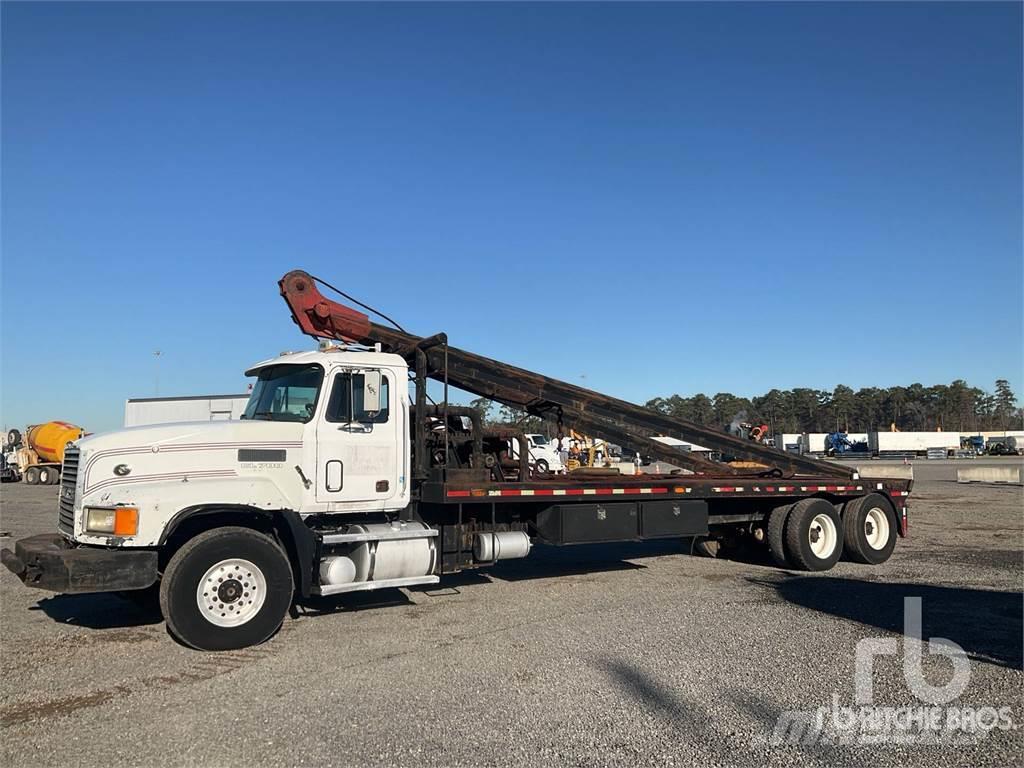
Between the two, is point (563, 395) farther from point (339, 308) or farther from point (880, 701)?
point (880, 701)

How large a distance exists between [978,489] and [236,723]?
28.5 meters

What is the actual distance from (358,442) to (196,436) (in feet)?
5.47

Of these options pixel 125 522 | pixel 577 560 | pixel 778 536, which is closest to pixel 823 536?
pixel 778 536

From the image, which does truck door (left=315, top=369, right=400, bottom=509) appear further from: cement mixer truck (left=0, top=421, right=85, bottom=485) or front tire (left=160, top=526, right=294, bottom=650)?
cement mixer truck (left=0, top=421, right=85, bottom=485)

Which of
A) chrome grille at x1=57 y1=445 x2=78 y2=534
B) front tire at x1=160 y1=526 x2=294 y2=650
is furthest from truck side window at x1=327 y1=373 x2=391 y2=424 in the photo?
chrome grille at x1=57 y1=445 x2=78 y2=534

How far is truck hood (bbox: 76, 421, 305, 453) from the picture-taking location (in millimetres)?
7246

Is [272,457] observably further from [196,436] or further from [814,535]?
[814,535]

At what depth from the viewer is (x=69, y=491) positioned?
7484 mm

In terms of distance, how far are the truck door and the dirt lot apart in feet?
4.51

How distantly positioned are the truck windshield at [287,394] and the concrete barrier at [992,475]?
100 feet

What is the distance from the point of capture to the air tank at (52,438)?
1371 inches

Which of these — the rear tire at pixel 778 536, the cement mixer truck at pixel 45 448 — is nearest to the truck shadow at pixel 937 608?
the rear tire at pixel 778 536

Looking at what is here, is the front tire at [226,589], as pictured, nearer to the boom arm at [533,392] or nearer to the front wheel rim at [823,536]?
the boom arm at [533,392]

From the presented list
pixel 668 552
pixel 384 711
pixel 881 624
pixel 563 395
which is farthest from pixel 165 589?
pixel 668 552
